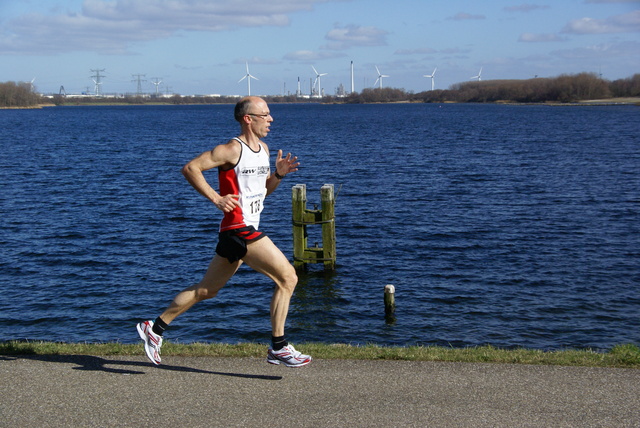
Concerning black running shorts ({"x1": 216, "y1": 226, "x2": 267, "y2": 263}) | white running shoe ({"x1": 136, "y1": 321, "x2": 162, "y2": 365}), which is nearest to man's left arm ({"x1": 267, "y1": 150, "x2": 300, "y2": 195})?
black running shorts ({"x1": 216, "y1": 226, "x2": 267, "y2": 263})

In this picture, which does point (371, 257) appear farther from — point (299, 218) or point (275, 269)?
point (275, 269)

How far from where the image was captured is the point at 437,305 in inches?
685

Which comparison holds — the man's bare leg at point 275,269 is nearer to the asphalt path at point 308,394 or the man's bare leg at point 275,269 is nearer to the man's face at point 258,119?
the asphalt path at point 308,394

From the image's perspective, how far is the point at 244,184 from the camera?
6453 mm

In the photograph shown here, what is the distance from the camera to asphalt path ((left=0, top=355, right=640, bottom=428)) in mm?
5465

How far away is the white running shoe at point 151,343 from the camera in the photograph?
6.71 metres

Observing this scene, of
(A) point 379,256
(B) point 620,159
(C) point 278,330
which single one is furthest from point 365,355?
(B) point 620,159

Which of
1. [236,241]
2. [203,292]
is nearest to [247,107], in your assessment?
[236,241]

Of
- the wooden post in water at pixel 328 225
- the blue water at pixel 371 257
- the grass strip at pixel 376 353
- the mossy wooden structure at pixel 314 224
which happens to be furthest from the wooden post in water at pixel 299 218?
the grass strip at pixel 376 353

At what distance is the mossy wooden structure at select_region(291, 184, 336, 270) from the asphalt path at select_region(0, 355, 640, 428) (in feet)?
37.7

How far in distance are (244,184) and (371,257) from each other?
16.1 meters

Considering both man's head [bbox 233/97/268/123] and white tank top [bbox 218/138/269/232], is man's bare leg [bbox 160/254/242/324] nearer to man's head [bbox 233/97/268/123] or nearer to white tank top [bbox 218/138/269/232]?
white tank top [bbox 218/138/269/232]

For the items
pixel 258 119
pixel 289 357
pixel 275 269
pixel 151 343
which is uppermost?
pixel 258 119

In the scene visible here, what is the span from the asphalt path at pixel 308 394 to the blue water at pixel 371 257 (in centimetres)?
803
